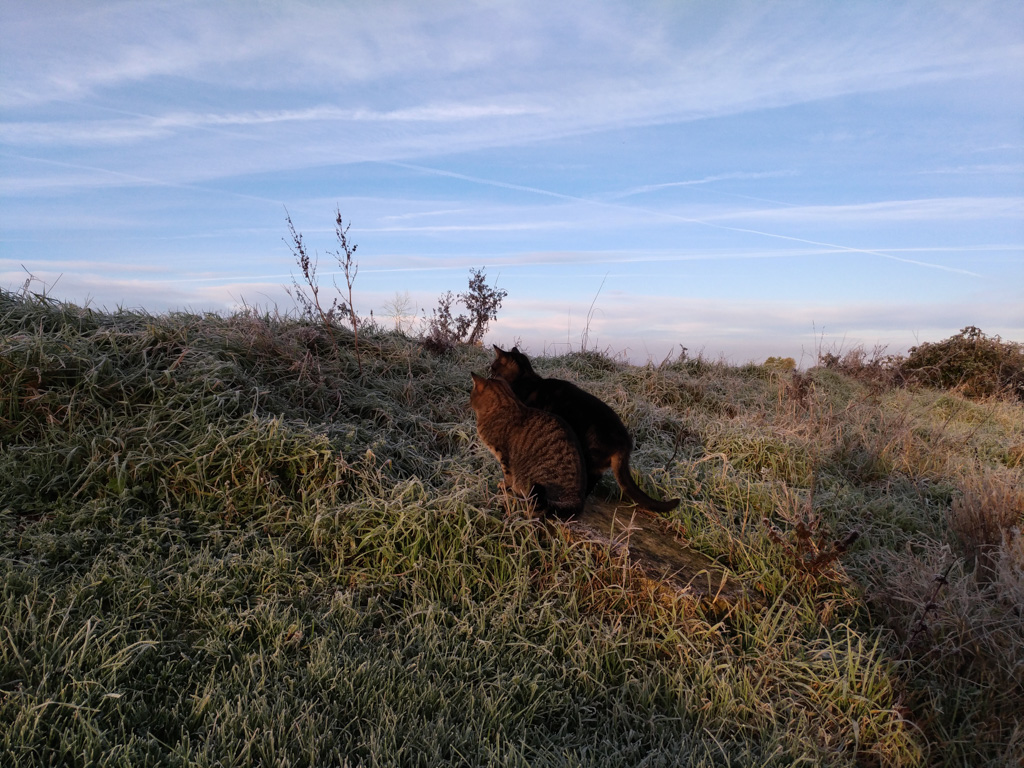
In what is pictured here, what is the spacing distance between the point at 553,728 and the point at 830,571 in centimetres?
171

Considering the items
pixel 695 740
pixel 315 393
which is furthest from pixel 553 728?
pixel 315 393

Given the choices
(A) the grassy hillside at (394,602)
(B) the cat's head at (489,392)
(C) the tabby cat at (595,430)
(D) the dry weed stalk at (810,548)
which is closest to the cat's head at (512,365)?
(C) the tabby cat at (595,430)

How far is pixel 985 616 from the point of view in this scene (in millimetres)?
2838

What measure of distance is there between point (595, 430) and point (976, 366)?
10220 millimetres

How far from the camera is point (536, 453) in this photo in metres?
3.45

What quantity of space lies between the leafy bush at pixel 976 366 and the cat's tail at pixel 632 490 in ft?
29.9

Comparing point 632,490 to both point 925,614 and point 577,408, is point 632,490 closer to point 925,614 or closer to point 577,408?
point 577,408

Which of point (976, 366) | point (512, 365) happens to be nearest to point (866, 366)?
point (976, 366)

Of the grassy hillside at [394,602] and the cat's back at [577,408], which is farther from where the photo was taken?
the cat's back at [577,408]

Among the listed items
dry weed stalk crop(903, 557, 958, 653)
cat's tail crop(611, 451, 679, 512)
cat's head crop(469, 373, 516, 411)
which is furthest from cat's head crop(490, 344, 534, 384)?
dry weed stalk crop(903, 557, 958, 653)

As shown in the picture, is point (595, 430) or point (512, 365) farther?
point (512, 365)

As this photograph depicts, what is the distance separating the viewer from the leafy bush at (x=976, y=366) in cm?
1051

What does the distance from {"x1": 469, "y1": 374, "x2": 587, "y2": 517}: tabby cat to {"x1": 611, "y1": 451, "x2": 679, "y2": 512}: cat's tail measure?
290mm

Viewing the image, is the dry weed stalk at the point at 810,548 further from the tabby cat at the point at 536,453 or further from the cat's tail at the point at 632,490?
the tabby cat at the point at 536,453
